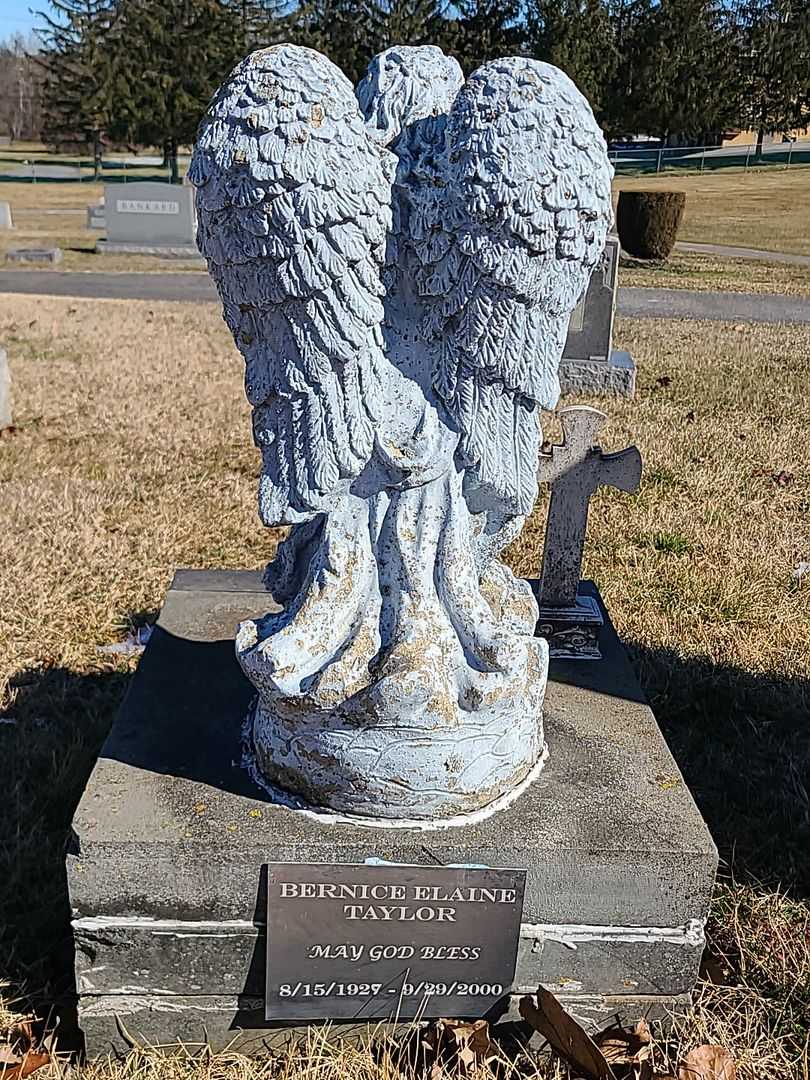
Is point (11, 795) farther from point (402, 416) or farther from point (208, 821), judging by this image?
point (402, 416)

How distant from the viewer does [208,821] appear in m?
2.26

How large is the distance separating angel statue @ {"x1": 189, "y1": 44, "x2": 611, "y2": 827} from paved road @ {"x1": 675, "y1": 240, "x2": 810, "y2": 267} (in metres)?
18.6

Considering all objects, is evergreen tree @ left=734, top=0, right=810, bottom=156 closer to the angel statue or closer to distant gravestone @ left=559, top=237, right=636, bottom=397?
distant gravestone @ left=559, top=237, right=636, bottom=397

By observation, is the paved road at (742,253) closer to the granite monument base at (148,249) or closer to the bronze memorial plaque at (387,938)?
the granite monument base at (148,249)

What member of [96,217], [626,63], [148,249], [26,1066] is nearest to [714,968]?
[26,1066]

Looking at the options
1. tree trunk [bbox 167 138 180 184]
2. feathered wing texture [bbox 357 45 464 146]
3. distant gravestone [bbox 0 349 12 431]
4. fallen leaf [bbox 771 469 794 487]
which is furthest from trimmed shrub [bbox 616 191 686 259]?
tree trunk [bbox 167 138 180 184]

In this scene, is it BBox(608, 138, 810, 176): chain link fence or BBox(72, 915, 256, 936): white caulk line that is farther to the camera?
BBox(608, 138, 810, 176): chain link fence

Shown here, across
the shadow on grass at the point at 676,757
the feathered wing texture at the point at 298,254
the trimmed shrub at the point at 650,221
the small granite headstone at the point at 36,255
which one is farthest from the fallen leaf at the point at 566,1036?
the trimmed shrub at the point at 650,221

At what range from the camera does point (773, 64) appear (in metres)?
39.2

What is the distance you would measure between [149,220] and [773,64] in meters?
30.6

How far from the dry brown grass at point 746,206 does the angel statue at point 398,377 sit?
21.1m

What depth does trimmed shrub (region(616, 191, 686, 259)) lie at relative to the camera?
17.6m

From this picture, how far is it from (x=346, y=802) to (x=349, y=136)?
1366mm

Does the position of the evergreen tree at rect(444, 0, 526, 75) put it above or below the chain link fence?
above
